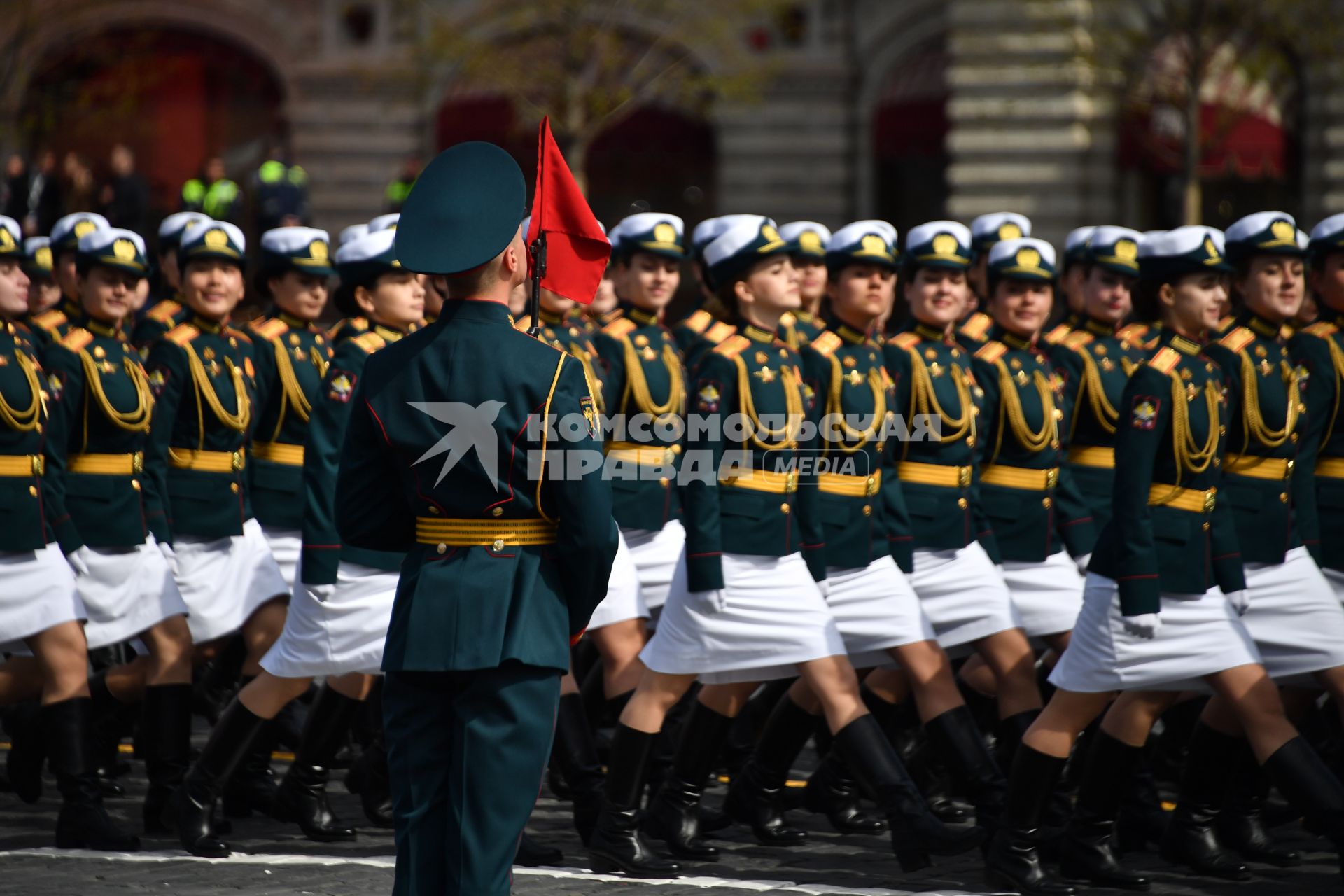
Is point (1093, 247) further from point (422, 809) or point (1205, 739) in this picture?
point (422, 809)

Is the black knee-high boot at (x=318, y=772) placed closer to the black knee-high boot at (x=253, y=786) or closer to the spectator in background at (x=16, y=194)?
the black knee-high boot at (x=253, y=786)

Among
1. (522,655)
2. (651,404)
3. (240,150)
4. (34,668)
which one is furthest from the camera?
(240,150)

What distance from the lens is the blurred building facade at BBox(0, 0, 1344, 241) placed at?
22.0m

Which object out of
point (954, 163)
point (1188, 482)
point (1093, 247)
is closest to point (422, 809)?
point (1188, 482)

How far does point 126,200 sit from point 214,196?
117cm

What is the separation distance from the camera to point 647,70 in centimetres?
2483

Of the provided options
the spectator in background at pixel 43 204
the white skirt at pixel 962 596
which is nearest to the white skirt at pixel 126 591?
the white skirt at pixel 962 596

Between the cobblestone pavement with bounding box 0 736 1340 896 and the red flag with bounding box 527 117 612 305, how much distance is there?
2.05 metres

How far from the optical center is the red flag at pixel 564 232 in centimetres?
504

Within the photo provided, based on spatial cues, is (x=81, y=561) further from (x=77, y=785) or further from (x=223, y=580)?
(x=77, y=785)

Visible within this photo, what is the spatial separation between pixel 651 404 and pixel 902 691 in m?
1.78

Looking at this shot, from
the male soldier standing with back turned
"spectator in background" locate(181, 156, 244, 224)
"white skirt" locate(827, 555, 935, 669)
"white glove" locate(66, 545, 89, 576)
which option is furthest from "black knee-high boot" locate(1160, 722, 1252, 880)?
"spectator in background" locate(181, 156, 244, 224)

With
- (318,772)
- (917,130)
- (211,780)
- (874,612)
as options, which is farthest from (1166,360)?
(917,130)

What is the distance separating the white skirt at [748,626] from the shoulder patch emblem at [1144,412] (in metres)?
1.12
